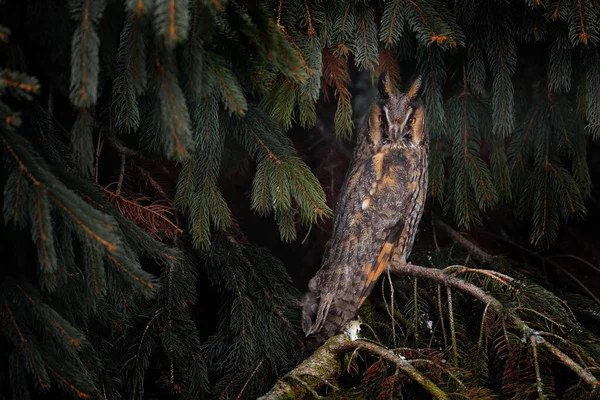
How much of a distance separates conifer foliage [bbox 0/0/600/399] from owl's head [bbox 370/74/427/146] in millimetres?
69

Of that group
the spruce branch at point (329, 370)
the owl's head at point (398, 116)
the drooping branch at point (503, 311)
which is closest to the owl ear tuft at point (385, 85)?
the owl's head at point (398, 116)

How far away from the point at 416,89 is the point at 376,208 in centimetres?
54

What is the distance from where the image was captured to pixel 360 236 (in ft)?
8.00

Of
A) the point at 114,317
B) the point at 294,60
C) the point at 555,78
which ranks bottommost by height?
the point at 114,317

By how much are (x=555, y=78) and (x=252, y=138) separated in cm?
128

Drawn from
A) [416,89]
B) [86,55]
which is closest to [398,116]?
[416,89]

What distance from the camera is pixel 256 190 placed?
6.21ft

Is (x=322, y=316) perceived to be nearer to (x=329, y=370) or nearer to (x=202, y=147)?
(x=329, y=370)

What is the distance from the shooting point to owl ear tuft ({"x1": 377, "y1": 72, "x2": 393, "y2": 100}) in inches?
93.7

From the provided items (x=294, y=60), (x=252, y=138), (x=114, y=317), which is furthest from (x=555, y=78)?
(x=114, y=317)

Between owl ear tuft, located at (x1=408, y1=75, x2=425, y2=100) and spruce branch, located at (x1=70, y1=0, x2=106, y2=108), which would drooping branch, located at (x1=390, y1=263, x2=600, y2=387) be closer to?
owl ear tuft, located at (x1=408, y1=75, x2=425, y2=100)

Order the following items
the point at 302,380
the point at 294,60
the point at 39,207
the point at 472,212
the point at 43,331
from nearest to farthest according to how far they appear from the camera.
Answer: the point at 39,207 → the point at 294,60 → the point at 43,331 → the point at 302,380 → the point at 472,212

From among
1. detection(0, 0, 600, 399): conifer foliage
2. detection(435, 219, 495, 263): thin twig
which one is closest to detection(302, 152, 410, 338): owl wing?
detection(0, 0, 600, 399): conifer foliage

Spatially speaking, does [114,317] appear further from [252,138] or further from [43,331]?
[252,138]
